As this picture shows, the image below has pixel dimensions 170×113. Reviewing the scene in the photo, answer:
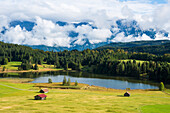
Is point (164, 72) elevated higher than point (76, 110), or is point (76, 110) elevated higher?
point (164, 72)

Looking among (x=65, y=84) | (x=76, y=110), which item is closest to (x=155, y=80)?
(x=65, y=84)

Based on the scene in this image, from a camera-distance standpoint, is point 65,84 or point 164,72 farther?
point 164,72

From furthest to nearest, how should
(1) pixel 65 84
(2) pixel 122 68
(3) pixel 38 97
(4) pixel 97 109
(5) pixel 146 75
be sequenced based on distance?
(2) pixel 122 68 < (5) pixel 146 75 < (1) pixel 65 84 < (3) pixel 38 97 < (4) pixel 97 109

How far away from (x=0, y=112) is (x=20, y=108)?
756 centimetres

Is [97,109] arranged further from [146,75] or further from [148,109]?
[146,75]

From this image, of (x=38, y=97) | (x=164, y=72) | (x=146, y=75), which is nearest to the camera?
(x=38, y=97)

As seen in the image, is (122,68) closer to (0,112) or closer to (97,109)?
(97,109)

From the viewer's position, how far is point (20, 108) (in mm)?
63469

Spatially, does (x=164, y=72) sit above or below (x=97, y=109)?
above

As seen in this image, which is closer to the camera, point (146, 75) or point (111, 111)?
point (111, 111)

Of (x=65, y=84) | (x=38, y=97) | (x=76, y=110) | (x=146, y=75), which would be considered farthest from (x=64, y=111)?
(x=146, y=75)

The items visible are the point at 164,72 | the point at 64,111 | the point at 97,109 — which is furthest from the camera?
the point at 164,72

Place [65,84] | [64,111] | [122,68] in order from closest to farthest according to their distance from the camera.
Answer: [64,111] → [65,84] → [122,68]

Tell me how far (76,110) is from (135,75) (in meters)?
134
